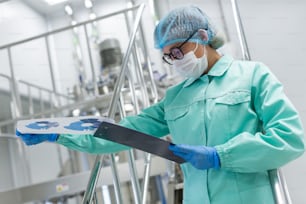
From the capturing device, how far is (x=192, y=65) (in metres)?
1.12

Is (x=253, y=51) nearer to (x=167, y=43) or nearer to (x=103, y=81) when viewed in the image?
(x=103, y=81)

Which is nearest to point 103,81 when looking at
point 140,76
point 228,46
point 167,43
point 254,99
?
point 140,76

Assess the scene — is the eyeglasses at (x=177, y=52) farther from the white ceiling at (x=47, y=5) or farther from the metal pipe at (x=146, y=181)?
the white ceiling at (x=47, y=5)

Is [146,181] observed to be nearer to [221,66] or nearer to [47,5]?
[221,66]

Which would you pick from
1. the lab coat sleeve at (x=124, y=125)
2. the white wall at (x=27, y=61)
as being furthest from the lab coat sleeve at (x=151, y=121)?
the white wall at (x=27, y=61)

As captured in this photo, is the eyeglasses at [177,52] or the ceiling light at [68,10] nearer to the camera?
the eyeglasses at [177,52]

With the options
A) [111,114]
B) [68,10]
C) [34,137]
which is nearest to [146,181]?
[111,114]

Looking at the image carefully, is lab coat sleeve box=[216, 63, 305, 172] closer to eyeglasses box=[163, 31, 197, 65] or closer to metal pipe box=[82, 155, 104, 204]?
eyeglasses box=[163, 31, 197, 65]

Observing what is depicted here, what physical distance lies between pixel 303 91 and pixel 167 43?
4.77ft

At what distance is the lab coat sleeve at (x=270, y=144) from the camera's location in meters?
0.87

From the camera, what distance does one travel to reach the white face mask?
111 centimetres

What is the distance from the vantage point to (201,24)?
1.14 metres

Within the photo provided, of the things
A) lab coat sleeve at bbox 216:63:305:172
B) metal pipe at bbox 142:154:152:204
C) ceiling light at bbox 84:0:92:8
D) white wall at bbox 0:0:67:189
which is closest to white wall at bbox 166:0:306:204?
metal pipe at bbox 142:154:152:204

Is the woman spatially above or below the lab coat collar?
below
